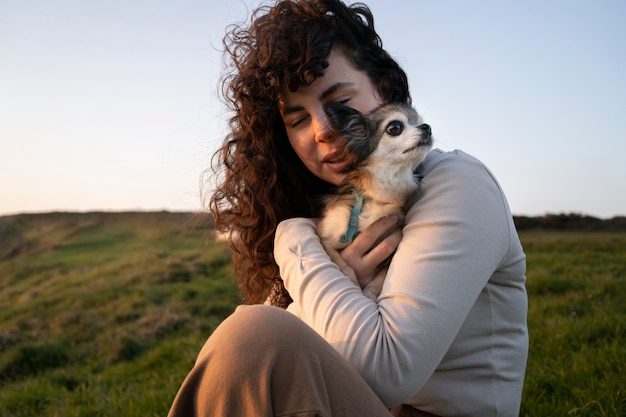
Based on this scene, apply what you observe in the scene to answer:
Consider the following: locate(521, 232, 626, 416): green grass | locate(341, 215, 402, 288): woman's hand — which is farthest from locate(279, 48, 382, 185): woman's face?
locate(521, 232, 626, 416): green grass

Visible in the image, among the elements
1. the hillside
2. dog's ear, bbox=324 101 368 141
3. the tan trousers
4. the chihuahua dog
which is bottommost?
the hillside

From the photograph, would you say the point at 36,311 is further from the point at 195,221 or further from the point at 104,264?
the point at 195,221

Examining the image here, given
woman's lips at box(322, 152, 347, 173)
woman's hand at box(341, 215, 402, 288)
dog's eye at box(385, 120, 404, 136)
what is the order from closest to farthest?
woman's hand at box(341, 215, 402, 288), dog's eye at box(385, 120, 404, 136), woman's lips at box(322, 152, 347, 173)

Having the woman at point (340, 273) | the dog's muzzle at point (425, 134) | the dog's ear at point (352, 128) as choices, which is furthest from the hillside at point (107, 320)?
the dog's muzzle at point (425, 134)

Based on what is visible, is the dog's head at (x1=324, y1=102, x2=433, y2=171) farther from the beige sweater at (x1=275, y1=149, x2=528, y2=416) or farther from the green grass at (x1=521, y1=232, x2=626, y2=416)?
the green grass at (x1=521, y1=232, x2=626, y2=416)

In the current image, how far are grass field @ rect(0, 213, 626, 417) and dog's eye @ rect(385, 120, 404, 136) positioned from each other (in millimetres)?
1454

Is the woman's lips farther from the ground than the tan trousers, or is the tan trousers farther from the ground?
the woman's lips

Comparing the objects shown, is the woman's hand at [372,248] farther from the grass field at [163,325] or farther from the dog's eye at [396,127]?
the grass field at [163,325]

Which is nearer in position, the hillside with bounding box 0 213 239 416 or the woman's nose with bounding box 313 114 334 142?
the woman's nose with bounding box 313 114 334 142

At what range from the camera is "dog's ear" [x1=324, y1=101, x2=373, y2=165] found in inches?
96.4

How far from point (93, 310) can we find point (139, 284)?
139cm

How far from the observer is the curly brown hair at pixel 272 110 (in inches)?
100.0

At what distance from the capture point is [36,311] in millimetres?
8445

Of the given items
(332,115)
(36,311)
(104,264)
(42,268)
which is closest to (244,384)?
(332,115)
